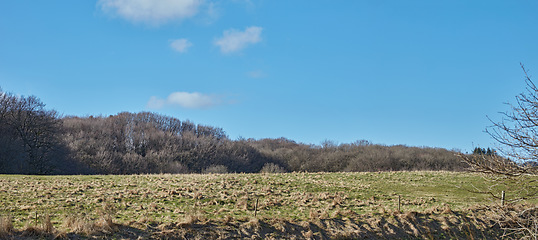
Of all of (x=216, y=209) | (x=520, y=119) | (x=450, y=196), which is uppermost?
(x=520, y=119)

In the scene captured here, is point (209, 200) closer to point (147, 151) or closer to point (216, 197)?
point (216, 197)

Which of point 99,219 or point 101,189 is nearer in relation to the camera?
point 99,219

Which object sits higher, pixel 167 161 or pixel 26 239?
pixel 167 161

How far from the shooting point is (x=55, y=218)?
15.7 metres

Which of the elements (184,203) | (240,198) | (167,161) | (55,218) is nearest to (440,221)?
(240,198)

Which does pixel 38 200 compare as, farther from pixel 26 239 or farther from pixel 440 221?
pixel 440 221

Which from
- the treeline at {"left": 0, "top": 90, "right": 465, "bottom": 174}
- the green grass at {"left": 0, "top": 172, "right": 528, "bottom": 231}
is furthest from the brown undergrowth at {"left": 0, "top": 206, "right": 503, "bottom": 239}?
the treeline at {"left": 0, "top": 90, "right": 465, "bottom": 174}

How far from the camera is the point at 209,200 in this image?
2081cm

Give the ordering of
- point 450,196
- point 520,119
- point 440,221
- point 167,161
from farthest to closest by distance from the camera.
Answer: point 167,161 < point 450,196 < point 440,221 < point 520,119

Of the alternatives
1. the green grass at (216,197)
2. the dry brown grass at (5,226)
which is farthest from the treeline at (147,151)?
the dry brown grass at (5,226)

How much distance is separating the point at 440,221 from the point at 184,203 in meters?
11.7

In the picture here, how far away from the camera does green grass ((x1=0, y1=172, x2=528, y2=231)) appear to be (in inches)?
679

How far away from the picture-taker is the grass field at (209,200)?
15891 millimetres

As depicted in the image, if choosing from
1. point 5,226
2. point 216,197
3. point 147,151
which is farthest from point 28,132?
point 5,226
